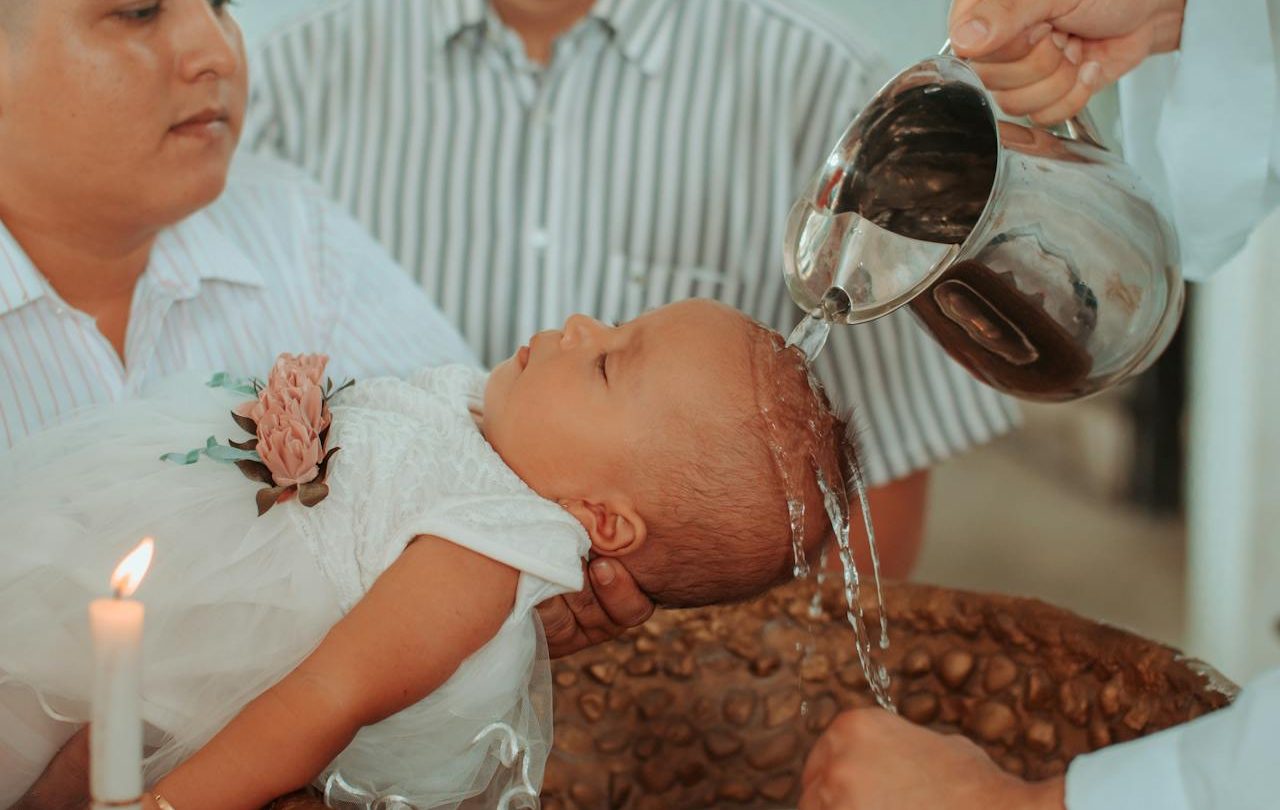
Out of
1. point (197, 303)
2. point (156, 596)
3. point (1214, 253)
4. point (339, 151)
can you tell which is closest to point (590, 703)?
point (156, 596)

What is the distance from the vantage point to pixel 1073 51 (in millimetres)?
1544

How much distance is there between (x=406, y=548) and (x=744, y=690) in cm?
56

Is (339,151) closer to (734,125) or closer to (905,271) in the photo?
(734,125)

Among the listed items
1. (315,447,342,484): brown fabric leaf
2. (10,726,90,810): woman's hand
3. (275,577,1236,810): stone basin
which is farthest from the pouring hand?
(10,726,90,810): woman's hand

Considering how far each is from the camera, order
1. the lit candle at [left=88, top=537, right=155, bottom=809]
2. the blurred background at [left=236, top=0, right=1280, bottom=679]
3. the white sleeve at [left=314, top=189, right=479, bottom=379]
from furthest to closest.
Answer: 1. the blurred background at [left=236, top=0, right=1280, bottom=679]
2. the white sleeve at [left=314, top=189, right=479, bottom=379]
3. the lit candle at [left=88, top=537, right=155, bottom=809]

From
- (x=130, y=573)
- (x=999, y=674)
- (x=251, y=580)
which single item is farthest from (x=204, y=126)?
(x=999, y=674)

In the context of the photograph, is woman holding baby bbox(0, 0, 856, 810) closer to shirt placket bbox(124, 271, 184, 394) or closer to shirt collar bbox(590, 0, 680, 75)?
shirt placket bbox(124, 271, 184, 394)

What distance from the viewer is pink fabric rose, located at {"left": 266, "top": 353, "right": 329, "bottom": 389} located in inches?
53.1

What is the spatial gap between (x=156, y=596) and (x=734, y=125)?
1376 mm

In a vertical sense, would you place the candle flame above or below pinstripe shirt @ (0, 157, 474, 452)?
above

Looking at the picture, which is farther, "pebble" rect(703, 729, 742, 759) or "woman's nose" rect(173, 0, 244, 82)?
"pebble" rect(703, 729, 742, 759)

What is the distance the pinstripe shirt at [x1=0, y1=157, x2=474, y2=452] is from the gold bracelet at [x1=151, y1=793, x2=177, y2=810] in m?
0.56

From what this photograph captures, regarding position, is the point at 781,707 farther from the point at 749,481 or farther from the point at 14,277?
the point at 14,277

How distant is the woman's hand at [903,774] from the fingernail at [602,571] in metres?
0.27
